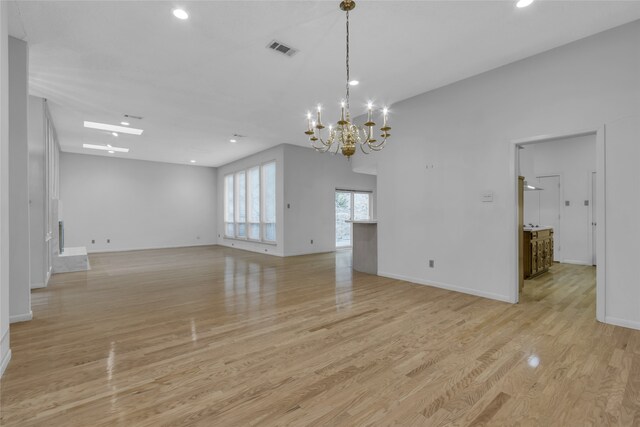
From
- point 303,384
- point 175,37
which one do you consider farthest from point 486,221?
point 175,37

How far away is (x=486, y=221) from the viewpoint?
416 cm

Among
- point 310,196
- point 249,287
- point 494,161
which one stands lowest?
point 249,287

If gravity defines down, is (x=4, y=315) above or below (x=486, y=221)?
below

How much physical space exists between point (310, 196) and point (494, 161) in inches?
219

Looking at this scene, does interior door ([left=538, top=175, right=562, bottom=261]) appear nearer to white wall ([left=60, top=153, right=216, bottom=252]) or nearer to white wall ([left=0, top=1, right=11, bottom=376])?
white wall ([left=0, top=1, right=11, bottom=376])

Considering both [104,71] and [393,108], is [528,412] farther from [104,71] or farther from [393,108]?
[104,71]

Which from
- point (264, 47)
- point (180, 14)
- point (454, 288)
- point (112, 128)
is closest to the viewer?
point (180, 14)

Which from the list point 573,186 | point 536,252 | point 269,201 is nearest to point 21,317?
point 269,201

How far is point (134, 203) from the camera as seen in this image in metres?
10.4

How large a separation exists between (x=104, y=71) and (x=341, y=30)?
3274 mm

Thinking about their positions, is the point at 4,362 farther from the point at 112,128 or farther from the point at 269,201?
the point at 269,201

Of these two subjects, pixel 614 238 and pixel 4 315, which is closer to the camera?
pixel 4 315

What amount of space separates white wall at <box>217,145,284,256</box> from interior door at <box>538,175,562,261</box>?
6.52 m

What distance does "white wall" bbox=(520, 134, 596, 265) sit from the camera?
21.4ft
